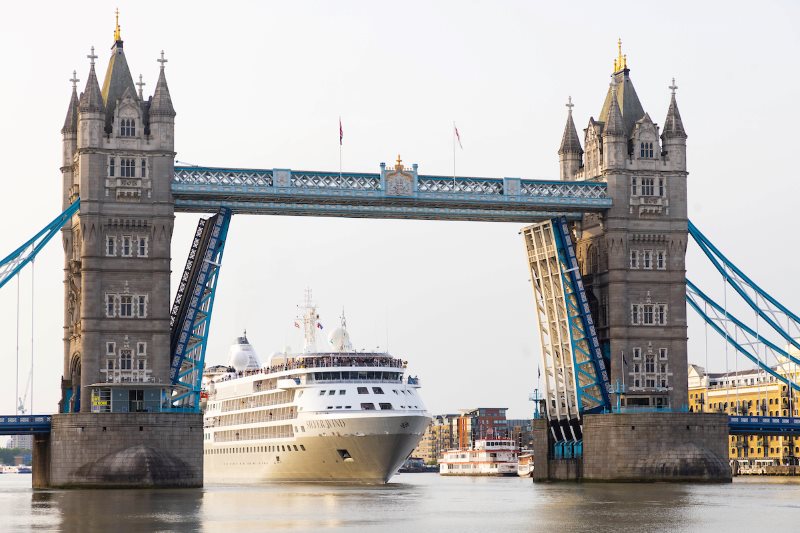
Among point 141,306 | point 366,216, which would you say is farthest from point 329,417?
Result: point 141,306

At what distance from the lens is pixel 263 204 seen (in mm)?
99250

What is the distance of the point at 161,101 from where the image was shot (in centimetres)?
9688

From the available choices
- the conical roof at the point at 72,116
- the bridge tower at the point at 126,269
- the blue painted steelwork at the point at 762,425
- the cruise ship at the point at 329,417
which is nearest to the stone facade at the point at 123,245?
the bridge tower at the point at 126,269

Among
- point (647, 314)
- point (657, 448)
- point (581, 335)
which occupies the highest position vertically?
point (647, 314)

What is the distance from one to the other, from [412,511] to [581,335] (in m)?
36.0

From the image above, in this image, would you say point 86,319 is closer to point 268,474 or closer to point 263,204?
point 263,204

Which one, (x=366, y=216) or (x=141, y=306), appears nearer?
(x=141, y=306)

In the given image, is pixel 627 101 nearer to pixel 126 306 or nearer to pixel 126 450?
pixel 126 306

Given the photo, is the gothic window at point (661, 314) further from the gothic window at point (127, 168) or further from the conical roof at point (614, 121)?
the gothic window at point (127, 168)

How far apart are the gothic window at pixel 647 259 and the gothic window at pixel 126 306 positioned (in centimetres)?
3537

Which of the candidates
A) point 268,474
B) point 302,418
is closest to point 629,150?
point 302,418

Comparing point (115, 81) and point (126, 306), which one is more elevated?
point (115, 81)

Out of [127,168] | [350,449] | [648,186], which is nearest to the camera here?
[127,168]

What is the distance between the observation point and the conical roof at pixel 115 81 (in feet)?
319
